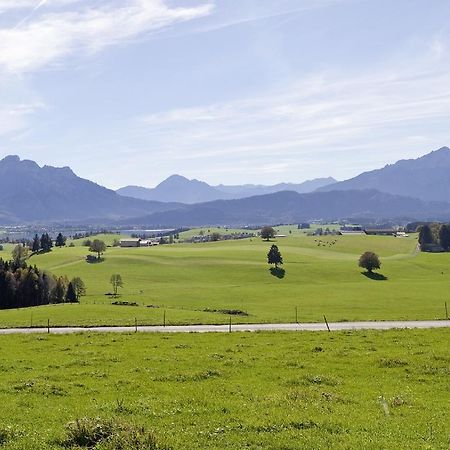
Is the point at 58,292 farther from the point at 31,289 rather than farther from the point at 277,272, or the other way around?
the point at 277,272

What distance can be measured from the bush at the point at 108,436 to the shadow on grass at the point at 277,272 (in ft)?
478

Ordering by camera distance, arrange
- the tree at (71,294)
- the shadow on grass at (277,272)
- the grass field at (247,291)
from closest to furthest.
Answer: the grass field at (247,291) < the tree at (71,294) < the shadow on grass at (277,272)

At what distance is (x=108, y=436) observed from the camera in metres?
16.1

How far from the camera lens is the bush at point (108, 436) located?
15.6m

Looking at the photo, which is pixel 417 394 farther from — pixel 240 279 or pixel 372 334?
pixel 240 279

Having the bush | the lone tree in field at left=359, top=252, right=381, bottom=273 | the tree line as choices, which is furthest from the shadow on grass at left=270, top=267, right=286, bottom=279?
the bush

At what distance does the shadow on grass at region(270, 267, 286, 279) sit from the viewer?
163750 millimetres

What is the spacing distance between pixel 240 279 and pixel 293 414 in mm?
139919

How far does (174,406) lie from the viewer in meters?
21.3

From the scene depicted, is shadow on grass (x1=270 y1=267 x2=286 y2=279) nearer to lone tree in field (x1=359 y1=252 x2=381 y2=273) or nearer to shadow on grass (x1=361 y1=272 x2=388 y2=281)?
lone tree in field (x1=359 y1=252 x2=381 y2=273)

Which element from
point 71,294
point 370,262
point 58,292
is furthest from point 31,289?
point 370,262

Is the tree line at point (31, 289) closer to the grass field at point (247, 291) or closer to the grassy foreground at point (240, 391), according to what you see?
the grass field at point (247, 291)

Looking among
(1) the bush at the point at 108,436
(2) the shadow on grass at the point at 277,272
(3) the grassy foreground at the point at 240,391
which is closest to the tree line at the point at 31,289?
(2) the shadow on grass at the point at 277,272

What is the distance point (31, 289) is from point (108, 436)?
11290cm
